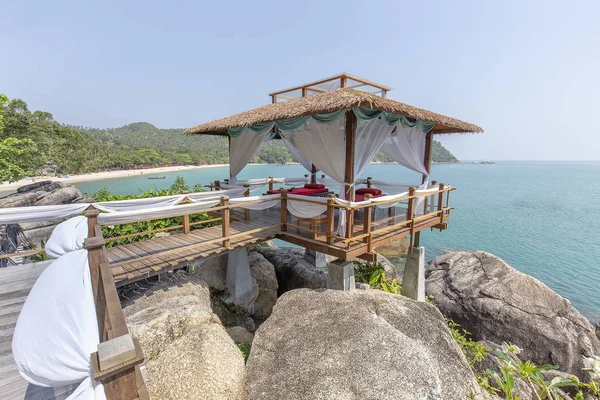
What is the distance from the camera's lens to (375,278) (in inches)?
289

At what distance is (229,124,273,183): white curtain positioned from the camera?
294 inches

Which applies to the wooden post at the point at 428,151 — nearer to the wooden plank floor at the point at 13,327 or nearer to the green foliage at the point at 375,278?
the green foliage at the point at 375,278

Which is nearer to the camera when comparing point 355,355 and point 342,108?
point 355,355

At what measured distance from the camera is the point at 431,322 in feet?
14.4

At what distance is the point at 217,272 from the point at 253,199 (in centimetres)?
242

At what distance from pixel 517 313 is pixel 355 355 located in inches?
255

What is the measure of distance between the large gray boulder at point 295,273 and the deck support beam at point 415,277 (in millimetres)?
2306

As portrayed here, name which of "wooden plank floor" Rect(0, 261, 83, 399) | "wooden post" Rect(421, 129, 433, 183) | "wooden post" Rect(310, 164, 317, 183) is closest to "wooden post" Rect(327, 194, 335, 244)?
"wooden post" Rect(421, 129, 433, 183)

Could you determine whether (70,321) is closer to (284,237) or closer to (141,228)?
(284,237)

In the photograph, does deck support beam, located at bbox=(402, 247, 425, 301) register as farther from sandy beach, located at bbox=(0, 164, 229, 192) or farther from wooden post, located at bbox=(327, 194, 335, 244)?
sandy beach, located at bbox=(0, 164, 229, 192)

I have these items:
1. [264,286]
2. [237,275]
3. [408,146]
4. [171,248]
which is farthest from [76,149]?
[408,146]

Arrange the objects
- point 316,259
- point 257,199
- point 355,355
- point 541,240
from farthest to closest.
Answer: point 541,240
point 316,259
point 257,199
point 355,355

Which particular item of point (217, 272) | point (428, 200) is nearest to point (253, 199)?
point (217, 272)

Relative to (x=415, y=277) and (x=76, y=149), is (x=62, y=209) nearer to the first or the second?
(x=415, y=277)
